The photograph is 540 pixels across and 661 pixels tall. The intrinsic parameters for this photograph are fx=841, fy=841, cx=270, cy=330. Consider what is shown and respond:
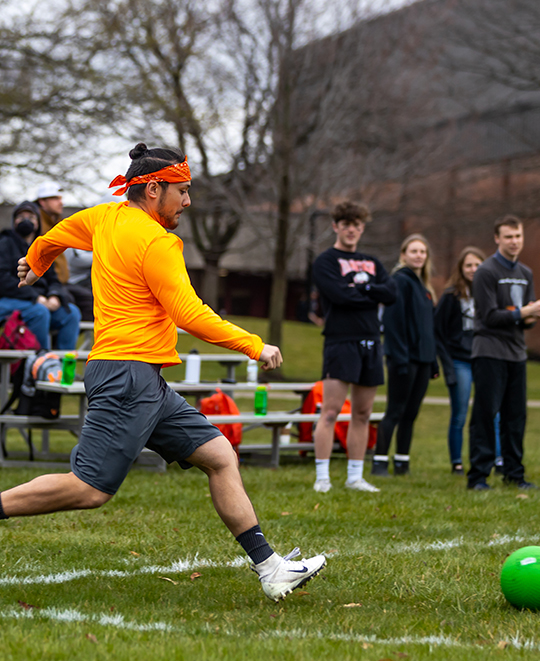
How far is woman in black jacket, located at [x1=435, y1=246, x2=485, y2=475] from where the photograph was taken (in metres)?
8.45

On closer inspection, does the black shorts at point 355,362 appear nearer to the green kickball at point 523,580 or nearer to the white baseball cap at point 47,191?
the green kickball at point 523,580

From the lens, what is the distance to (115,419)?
12.1 ft

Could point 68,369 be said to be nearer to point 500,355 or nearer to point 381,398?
point 500,355

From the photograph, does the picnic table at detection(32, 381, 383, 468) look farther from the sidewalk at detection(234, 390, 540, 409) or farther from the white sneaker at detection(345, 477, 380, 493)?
the sidewalk at detection(234, 390, 540, 409)

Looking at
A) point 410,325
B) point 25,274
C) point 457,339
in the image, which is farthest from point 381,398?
point 25,274

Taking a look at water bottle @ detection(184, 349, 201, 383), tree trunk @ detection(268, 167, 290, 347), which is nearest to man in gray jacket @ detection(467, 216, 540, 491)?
water bottle @ detection(184, 349, 201, 383)

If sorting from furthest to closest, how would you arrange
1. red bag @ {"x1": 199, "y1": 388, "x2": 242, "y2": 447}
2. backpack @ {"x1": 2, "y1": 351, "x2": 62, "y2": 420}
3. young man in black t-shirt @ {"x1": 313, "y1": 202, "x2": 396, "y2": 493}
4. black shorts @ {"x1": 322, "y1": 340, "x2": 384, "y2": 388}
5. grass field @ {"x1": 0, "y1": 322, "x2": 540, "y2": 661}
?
red bag @ {"x1": 199, "y1": 388, "x2": 242, "y2": 447} → backpack @ {"x1": 2, "y1": 351, "x2": 62, "y2": 420} → young man in black t-shirt @ {"x1": 313, "y1": 202, "x2": 396, "y2": 493} → black shorts @ {"x1": 322, "y1": 340, "x2": 384, "y2": 388} → grass field @ {"x1": 0, "y1": 322, "x2": 540, "y2": 661}

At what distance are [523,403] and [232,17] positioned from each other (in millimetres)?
14956

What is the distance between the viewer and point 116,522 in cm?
558

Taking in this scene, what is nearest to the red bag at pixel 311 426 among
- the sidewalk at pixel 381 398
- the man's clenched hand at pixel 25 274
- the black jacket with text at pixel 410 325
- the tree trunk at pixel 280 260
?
the black jacket with text at pixel 410 325

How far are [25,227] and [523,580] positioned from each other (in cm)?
622

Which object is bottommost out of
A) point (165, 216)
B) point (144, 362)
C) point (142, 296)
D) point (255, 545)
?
point (255, 545)

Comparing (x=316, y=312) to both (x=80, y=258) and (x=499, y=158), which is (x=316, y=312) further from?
(x=80, y=258)

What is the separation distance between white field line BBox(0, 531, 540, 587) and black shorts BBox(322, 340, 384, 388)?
1759 mm
